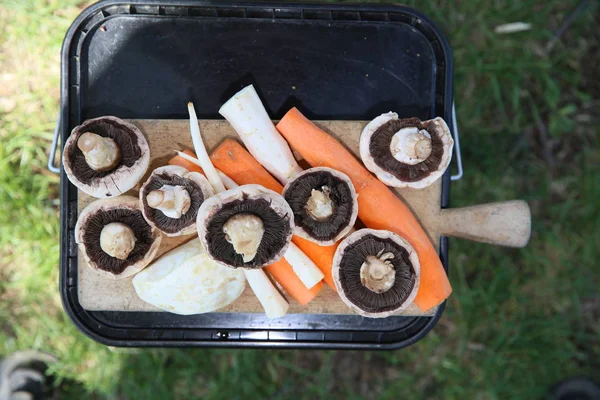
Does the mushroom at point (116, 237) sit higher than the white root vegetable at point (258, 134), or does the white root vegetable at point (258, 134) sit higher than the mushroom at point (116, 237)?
the white root vegetable at point (258, 134)

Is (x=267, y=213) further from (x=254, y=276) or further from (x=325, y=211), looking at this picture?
(x=254, y=276)

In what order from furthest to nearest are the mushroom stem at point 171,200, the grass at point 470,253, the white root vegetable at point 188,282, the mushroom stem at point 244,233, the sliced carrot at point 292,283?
the grass at point 470,253 → the sliced carrot at point 292,283 → the white root vegetable at point 188,282 → the mushroom stem at point 171,200 → the mushroom stem at point 244,233

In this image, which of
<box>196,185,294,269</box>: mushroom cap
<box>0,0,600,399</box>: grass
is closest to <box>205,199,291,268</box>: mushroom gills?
<box>196,185,294,269</box>: mushroom cap

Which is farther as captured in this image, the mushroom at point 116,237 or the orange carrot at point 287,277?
the orange carrot at point 287,277

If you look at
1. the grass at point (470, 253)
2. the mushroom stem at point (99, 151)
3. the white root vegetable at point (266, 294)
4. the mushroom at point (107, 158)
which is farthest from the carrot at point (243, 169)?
the grass at point (470, 253)

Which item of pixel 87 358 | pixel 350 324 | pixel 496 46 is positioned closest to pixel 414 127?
pixel 350 324

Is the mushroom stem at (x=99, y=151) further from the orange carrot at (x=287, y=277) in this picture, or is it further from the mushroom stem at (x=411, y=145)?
the mushroom stem at (x=411, y=145)

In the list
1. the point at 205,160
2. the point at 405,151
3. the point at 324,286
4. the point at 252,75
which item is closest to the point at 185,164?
the point at 205,160
